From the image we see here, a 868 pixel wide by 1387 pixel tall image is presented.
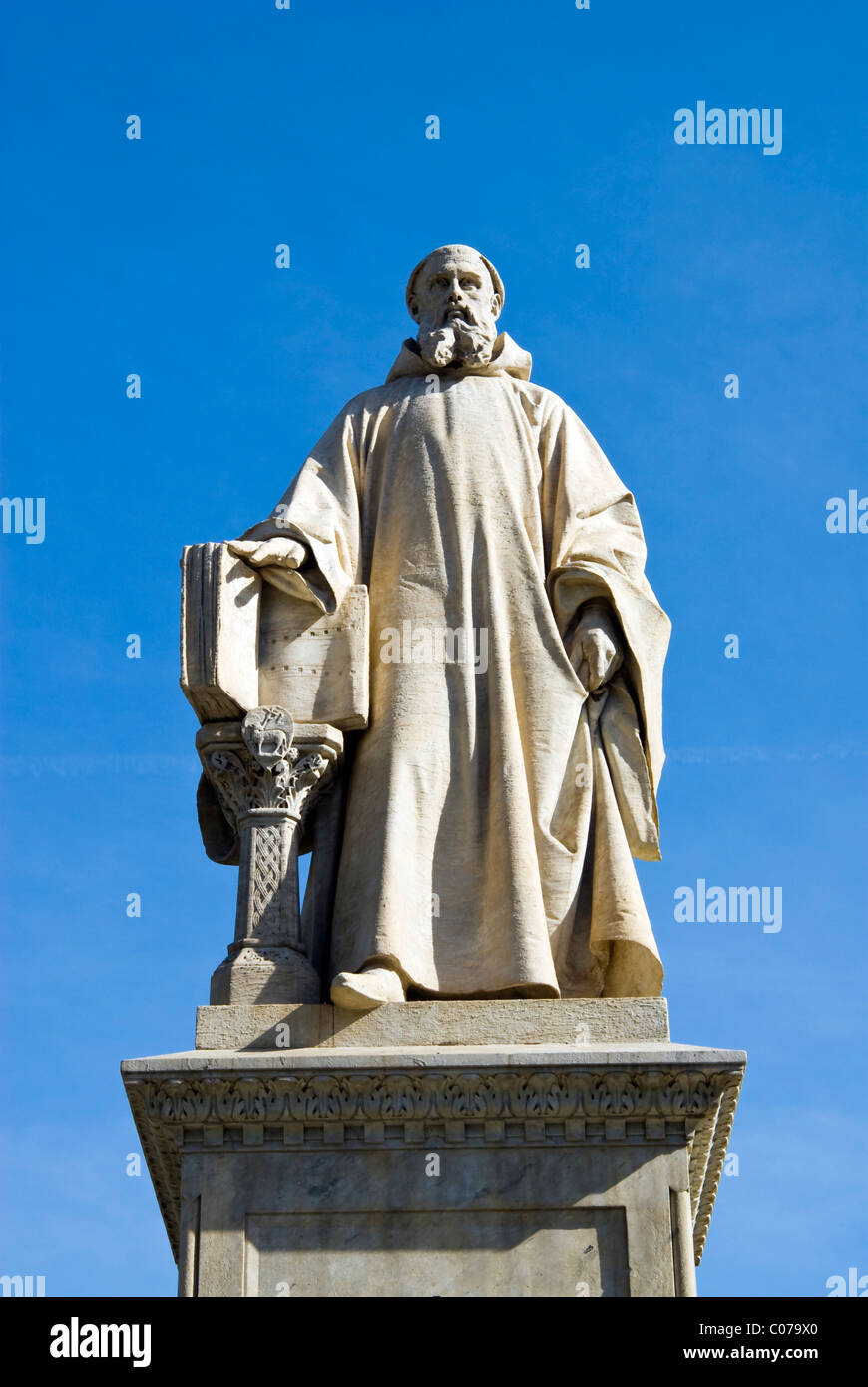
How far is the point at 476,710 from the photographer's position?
12805 millimetres

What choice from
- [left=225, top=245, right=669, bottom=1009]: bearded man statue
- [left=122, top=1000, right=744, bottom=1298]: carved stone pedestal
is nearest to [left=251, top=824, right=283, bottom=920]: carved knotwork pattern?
[left=225, top=245, right=669, bottom=1009]: bearded man statue

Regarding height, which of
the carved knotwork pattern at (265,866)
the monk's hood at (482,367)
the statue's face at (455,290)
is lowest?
the carved knotwork pattern at (265,866)

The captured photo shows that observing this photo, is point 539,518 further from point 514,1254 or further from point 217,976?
point 514,1254

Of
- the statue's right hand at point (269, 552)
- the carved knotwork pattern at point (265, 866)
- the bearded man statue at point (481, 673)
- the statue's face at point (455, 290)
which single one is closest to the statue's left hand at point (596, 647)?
the bearded man statue at point (481, 673)

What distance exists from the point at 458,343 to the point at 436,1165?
225 inches

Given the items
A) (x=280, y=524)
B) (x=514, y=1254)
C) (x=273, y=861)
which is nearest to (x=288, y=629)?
(x=280, y=524)

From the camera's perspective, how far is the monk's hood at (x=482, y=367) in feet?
46.7

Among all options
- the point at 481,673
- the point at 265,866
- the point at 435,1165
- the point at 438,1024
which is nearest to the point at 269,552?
the point at 481,673

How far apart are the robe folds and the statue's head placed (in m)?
0.16

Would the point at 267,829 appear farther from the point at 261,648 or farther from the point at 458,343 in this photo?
the point at 458,343

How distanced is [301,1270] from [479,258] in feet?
22.8

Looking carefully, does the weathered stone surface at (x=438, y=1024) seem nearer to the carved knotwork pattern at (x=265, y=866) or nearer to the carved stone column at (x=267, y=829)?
the carved stone column at (x=267, y=829)

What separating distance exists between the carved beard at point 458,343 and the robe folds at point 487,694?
0.11m
